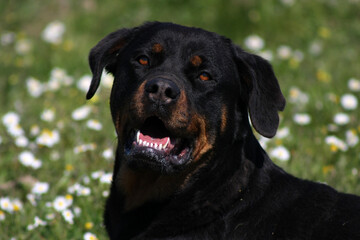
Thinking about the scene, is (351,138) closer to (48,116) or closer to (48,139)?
(48,139)

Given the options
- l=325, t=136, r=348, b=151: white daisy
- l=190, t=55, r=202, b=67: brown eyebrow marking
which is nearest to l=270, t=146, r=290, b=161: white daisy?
l=325, t=136, r=348, b=151: white daisy

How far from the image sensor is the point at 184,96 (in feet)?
11.3

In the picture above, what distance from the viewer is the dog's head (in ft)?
11.3

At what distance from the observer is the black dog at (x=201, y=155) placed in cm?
341

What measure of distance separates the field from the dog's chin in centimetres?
101

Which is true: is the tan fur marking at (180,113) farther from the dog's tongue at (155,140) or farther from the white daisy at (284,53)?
the white daisy at (284,53)

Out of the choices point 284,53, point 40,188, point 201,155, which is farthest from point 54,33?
point 201,155

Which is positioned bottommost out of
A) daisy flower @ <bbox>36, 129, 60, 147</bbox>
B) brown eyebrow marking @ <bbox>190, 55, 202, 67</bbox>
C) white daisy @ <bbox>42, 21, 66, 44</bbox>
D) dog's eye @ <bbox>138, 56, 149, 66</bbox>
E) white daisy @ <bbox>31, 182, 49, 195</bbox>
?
white daisy @ <bbox>42, 21, 66, 44</bbox>

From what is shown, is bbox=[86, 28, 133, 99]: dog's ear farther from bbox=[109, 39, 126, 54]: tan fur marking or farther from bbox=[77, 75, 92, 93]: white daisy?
bbox=[77, 75, 92, 93]: white daisy

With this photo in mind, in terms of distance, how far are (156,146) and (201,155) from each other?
0.97ft

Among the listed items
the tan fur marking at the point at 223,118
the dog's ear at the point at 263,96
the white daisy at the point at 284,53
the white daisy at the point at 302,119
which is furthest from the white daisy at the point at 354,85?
the tan fur marking at the point at 223,118

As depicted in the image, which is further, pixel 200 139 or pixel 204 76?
pixel 204 76

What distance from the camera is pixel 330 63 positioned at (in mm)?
7215

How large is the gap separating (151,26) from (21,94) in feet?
10.8
